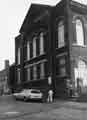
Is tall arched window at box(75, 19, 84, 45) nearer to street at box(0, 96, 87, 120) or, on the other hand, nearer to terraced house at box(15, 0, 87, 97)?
terraced house at box(15, 0, 87, 97)

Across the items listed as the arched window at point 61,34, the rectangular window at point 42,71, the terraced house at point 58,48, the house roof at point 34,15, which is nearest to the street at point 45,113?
the terraced house at point 58,48

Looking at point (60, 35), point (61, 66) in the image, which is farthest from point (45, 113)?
point (60, 35)

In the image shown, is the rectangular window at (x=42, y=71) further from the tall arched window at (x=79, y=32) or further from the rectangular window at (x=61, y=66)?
the tall arched window at (x=79, y=32)

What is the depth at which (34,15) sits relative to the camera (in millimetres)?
35281

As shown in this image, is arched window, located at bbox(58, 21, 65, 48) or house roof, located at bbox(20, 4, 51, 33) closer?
arched window, located at bbox(58, 21, 65, 48)

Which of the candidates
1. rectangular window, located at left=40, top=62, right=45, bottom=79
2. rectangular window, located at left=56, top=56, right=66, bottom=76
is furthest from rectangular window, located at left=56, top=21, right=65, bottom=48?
rectangular window, located at left=40, top=62, right=45, bottom=79

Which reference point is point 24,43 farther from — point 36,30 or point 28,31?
point 36,30

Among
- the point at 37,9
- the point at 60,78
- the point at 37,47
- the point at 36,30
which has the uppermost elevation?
the point at 37,9

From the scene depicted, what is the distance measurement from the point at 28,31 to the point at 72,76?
572 inches

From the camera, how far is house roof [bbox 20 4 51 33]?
3199 centimetres

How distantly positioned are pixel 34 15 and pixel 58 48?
9791 mm

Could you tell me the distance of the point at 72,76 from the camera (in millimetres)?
25203

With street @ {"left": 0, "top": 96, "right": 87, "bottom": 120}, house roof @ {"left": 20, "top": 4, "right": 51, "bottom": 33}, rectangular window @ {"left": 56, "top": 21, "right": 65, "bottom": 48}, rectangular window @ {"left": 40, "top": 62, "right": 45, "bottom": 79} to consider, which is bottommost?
street @ {"left": 0, "top": 96, "right": 87, "bottom": 120}

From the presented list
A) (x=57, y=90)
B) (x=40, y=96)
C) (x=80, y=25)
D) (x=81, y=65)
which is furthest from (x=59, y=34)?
(x=40, y=96)
